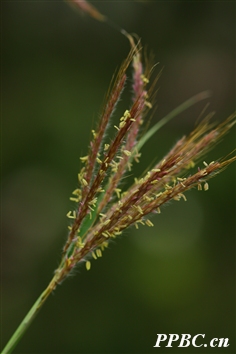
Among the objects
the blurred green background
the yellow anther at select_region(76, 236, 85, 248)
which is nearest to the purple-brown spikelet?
the yellow anther at select_region(76, 236, 85, 248)

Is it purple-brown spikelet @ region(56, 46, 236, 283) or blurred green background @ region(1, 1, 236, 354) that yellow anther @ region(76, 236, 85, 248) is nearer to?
purple-brown spikelet @ region(56, 46, 236, 283)

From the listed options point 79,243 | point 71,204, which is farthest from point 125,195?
point 71,204

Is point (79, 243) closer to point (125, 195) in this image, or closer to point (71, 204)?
point (125, 195)

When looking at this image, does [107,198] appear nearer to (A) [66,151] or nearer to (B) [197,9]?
(A) [66,151]

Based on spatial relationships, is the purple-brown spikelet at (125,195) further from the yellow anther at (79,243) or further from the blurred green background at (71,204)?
the blurred green background at (71,204)

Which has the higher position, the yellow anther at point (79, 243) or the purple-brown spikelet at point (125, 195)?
the purple-brown spikelet at point (125, 195)

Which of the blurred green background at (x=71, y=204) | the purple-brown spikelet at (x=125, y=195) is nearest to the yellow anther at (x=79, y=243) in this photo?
the purple-brown spikelet at (x=125, y=195)

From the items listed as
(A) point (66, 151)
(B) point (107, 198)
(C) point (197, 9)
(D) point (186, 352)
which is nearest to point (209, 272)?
(D) point (186, 352)

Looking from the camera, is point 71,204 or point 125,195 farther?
point 71,204
